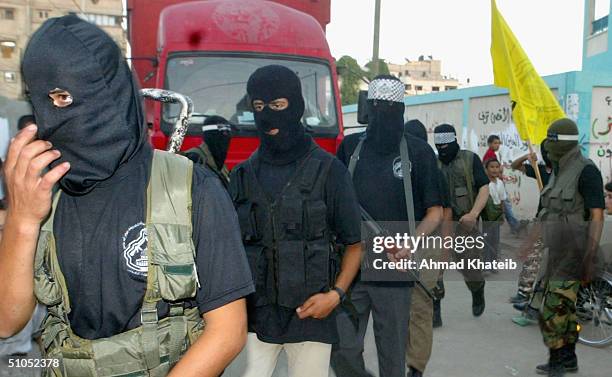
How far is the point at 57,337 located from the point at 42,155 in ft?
1.41

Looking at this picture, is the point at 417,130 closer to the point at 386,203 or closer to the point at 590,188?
the point at 590,188

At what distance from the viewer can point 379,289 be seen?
3.49m

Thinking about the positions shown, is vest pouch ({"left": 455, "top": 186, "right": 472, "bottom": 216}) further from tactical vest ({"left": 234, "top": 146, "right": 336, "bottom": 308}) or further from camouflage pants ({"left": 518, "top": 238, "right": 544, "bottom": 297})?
tactical vest ({"left": 234, "top": 146, "right": 336, "bottom": 308})

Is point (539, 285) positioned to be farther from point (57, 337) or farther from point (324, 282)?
point (57, 337)

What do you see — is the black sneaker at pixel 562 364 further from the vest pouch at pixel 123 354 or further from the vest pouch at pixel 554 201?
the vest pouch at pixel 123 354

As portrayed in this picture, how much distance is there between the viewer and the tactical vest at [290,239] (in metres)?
2.79

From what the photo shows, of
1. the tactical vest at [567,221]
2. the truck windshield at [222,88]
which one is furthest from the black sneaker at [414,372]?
the truck windshield at [222,88]

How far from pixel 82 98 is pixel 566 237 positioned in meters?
4.09

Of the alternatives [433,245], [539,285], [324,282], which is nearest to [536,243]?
[539,285]

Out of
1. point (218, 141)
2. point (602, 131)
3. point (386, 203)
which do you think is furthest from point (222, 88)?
point (602, 131)

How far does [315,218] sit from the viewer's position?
9.21ft

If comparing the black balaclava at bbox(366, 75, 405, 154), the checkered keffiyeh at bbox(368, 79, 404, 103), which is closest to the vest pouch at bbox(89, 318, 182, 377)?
the black balaclava at bbox(366, 75, 405, 154)

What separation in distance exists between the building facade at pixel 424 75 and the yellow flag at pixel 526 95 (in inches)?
3869

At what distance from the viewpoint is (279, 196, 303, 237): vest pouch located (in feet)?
9.16
